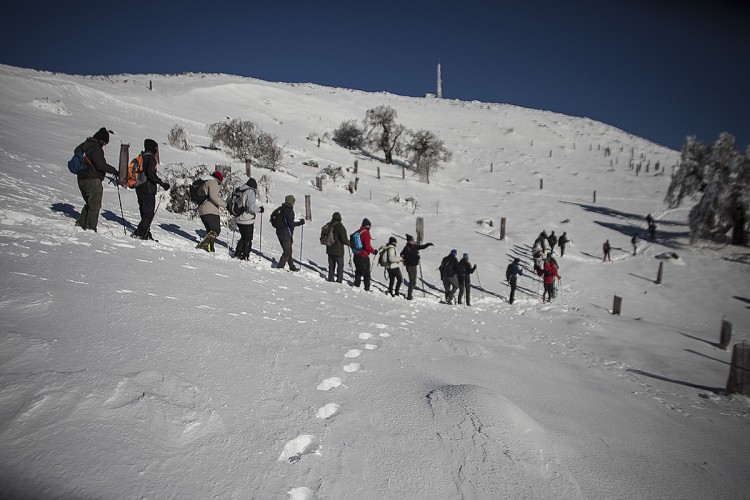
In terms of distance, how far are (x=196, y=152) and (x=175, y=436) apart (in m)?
19.6

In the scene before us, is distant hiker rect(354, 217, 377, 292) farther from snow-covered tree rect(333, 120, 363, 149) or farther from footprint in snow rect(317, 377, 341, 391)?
snow-covered tree rect(333, 120, 363, 149)

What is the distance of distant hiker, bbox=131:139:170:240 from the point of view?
18.9 ft

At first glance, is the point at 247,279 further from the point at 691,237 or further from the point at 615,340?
the point at 691,237

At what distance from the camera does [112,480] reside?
149cm

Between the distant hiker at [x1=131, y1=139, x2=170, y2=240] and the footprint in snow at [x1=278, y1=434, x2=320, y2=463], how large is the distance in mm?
5039

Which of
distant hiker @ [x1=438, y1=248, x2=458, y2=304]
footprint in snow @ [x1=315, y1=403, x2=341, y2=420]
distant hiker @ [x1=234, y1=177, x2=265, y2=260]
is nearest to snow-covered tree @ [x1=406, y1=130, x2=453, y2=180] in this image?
distant hiker @ [x1=438, y1=248, x2=458, y2=304]

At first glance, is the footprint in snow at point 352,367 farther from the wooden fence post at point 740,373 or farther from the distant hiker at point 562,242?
the distant hiker at point 562,242

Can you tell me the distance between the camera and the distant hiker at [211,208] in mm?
6523

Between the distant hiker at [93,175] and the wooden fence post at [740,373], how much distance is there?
9613 millimetres

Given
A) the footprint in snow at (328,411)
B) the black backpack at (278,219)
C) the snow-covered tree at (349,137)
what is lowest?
the footprint in snow at (328,411)

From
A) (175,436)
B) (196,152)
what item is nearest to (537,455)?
(175,436)

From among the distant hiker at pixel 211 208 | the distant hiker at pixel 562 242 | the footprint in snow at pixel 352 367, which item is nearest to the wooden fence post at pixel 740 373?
the footprint in snow at pixel 352 367

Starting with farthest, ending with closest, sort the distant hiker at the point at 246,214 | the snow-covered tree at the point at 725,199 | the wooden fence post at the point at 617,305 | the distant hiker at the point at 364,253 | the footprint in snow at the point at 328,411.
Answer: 1. the snow-covered tree at the point at 725,199
2. the wooden fence post at the point at 617,305
3. the distant hiker at the point at 364,253
4. the distant hiker at the point at 246,214
5. the footprint in snow at the point at 328,411

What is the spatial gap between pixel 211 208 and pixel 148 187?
42.2 inches
